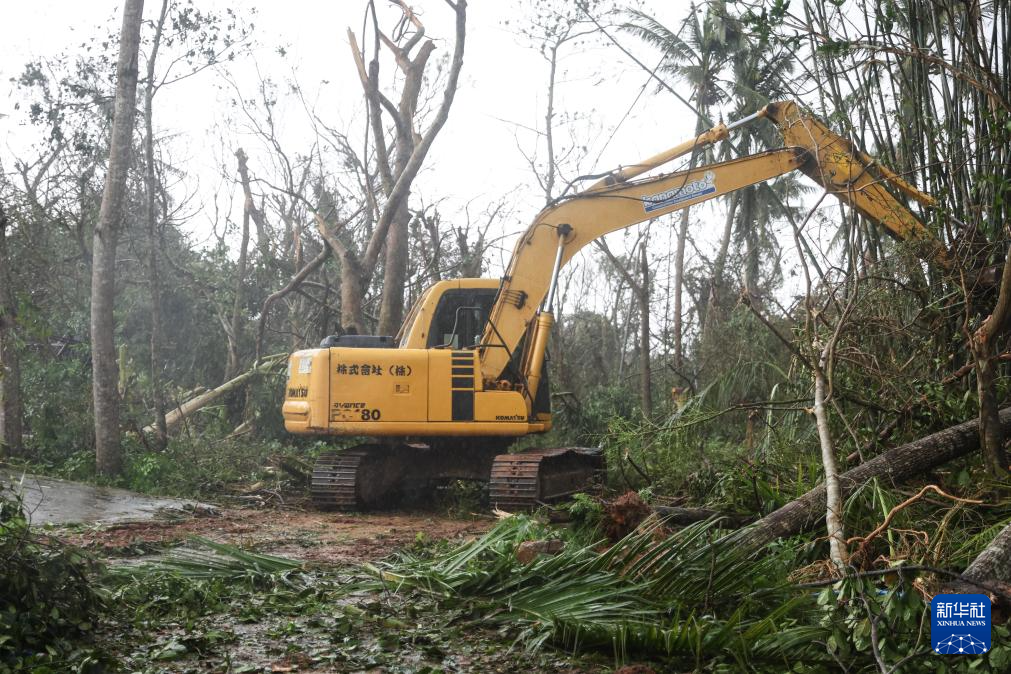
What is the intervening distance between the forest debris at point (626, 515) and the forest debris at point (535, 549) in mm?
652

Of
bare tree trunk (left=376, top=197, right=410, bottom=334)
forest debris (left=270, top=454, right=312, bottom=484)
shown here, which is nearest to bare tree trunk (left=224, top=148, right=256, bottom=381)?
bare tree trunk (left=376, top=197, right=410, bottom=334)

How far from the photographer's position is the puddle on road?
8.22 meters

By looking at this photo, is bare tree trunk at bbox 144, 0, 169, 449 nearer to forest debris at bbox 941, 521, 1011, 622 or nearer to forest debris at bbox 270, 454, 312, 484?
forest debris at bbox 270, 454, 312, 484

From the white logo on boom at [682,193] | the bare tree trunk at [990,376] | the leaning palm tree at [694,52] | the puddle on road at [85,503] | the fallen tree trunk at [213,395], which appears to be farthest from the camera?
the leaning palm tree at [694,52]

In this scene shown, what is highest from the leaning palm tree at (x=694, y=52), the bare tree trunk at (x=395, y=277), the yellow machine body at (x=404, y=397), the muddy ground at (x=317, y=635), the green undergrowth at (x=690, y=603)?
the leaning palm tree at (x=694, y=52)

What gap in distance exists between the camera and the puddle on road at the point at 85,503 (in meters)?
8.22

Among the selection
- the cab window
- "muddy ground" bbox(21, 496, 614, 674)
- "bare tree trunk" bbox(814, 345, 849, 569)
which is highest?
the cab window

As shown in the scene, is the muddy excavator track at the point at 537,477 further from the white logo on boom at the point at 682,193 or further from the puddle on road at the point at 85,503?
the puddle on road at the point at 85,503

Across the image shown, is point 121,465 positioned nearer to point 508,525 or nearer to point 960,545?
point 508,525

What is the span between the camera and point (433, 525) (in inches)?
348

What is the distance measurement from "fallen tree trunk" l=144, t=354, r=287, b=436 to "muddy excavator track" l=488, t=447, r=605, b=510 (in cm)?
616

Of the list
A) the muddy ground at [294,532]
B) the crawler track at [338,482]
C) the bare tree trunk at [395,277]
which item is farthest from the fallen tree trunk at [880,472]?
the bare tree trunk at [395,277]

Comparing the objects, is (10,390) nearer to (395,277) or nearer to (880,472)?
(395,277)

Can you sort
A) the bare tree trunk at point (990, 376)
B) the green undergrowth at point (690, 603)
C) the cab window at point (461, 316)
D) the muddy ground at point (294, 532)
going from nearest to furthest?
the green undergrowth at point (690, 603)
the bare tree trunk at point (990, 376)
the muddy ground at point (294, 532)
the cab window at point (461, 316)
